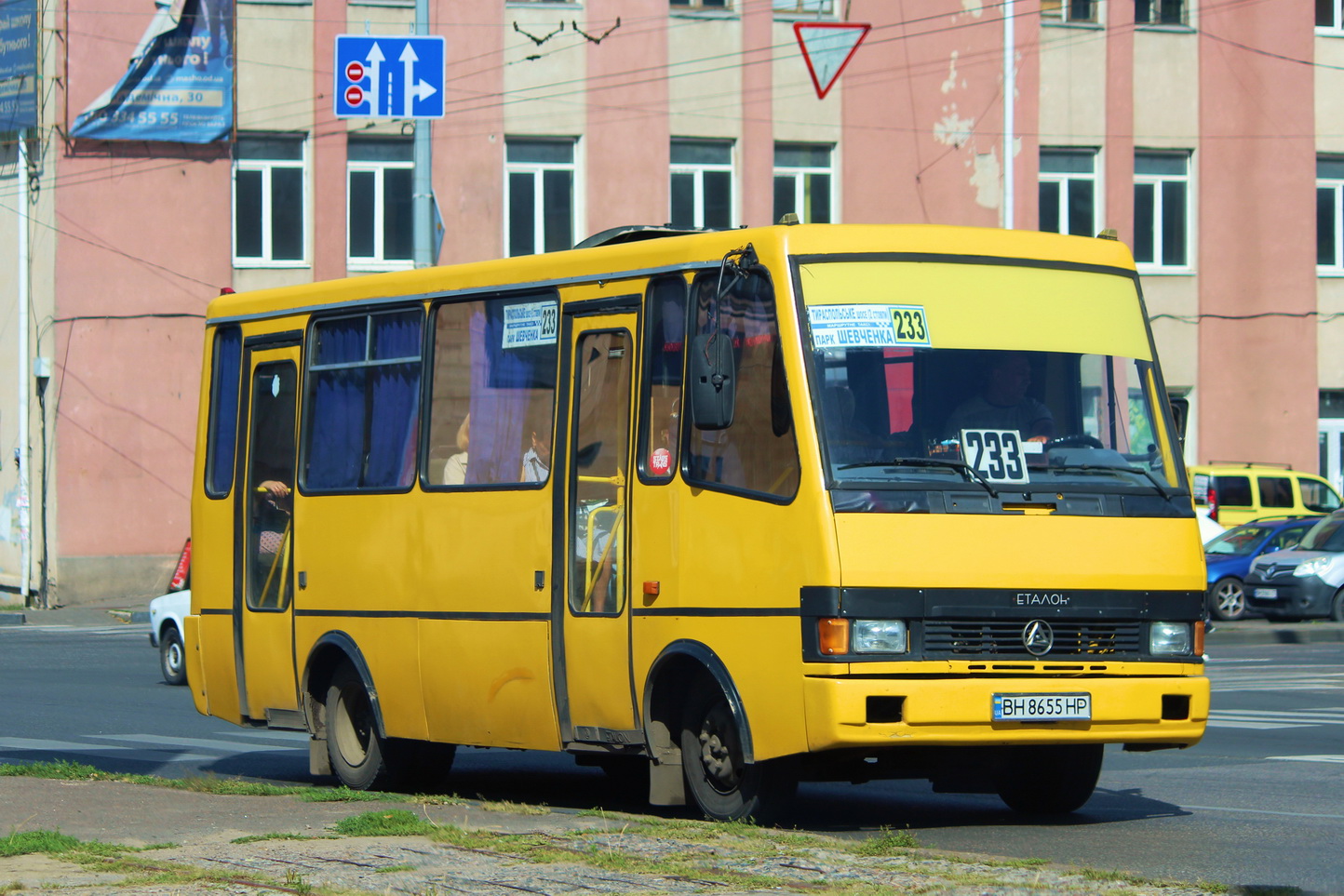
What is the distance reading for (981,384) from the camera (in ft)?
29.7

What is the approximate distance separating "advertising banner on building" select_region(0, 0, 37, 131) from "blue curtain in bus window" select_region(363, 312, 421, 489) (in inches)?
913

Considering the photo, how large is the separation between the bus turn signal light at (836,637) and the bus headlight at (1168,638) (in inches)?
58.6

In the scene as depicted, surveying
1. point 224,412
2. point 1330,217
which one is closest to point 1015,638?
point 224,412

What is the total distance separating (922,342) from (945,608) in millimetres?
1233

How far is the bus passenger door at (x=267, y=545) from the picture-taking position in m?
12.2

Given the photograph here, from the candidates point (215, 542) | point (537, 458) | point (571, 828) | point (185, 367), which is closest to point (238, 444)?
point (215, 542)

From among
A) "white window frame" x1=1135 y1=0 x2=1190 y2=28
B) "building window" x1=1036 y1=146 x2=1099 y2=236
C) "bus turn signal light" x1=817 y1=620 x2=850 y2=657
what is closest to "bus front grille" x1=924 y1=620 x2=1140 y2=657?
"bus turn signal light" x1=817 y1=620 x2=850 y2=657

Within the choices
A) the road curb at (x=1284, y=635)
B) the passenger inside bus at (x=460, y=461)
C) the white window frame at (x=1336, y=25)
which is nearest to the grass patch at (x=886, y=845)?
the passenger inside bus at (x=460, y=461)

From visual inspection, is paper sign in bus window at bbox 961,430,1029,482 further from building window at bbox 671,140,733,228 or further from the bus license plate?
building window at bbox 671,140,733,228

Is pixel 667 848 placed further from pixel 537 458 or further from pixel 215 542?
pixel 215 542

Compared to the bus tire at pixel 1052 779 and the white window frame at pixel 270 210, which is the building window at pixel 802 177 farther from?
the bus tire at pixel 1052 779

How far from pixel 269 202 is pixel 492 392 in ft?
76.7

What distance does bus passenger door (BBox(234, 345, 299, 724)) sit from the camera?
39.9ft

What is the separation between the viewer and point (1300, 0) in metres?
36.5
